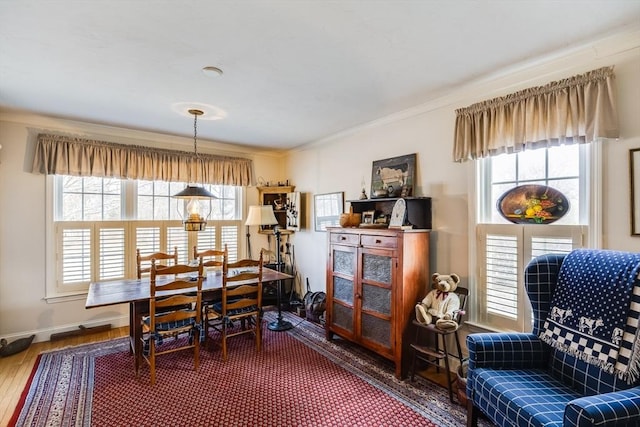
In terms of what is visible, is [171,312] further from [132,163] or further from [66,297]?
[132,163]

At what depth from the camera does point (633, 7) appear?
167 cm

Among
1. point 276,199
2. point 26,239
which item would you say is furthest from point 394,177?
point 26,239

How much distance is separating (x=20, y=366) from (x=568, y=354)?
449 cm

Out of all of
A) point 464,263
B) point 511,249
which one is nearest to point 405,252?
point 464,263

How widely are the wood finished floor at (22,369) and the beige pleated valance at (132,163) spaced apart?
1.93 m

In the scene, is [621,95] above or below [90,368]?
above

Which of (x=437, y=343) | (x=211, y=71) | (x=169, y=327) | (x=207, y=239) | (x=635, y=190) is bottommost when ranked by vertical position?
(x=437, y=343)

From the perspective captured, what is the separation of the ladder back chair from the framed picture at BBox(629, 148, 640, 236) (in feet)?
3.88

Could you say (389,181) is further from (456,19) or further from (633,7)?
(633,7)

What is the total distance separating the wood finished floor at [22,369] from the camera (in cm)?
241

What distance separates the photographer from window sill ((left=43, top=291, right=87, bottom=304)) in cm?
365

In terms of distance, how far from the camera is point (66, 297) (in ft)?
12.3

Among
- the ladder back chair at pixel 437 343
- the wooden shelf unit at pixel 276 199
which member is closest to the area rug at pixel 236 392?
the ladder back chair at pixel 437 343

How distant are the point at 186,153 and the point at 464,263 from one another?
3851 mm
